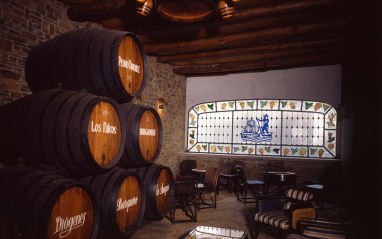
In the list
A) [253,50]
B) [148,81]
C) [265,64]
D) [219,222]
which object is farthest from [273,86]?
[219,222]

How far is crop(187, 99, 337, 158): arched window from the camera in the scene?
7.62 meters

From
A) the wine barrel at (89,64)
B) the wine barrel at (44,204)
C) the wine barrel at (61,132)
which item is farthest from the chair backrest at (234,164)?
the wine barrel at (44,204)

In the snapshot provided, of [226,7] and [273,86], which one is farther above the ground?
[226,7]

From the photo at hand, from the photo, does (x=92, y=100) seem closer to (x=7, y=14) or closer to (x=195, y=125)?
(x=7, y=14)

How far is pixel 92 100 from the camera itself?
6.87 feet

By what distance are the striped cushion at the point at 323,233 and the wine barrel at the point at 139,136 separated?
1.91 m

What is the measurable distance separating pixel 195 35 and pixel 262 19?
149 cm

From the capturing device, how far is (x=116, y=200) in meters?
2.31

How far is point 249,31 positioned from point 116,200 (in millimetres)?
4411

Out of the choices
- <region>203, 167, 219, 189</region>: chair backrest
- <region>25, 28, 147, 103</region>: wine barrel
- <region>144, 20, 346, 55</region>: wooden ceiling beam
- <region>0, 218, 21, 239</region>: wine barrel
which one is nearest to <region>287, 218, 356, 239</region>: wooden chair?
<region>25, 28, 147, 103</region>: wine barrel

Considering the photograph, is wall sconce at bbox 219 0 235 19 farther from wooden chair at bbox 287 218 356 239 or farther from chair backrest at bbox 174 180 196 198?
chair backrest at bbox 174 180 196 198

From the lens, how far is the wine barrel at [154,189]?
9.68 ft

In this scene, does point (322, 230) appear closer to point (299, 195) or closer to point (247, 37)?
point (299, 195)

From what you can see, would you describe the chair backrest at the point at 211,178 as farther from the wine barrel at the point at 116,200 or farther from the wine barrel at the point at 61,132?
the wine barrel at the point at 61,132
